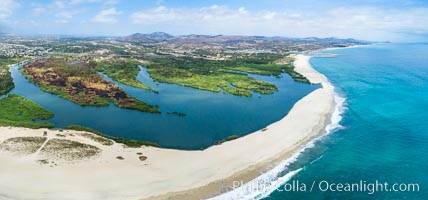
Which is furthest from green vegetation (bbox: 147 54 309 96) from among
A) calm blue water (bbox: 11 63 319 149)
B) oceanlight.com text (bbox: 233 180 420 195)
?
oceanlight.com text (bbox: 233 180 420 195)

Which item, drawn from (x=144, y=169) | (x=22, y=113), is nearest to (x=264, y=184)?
(x=144, y=169)

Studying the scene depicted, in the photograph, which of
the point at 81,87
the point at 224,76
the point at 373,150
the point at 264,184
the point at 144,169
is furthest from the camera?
the point at 224,76

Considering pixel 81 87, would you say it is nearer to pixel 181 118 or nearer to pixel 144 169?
pixel 181 118

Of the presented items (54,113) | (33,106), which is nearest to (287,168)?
(54,113)

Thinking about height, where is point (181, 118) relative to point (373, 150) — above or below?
above

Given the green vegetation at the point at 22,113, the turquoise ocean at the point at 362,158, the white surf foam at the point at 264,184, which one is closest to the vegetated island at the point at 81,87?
the green vegetation at the point at 22,113

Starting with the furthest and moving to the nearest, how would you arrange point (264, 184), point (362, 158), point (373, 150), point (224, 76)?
point (224, 76)
point (373, 150)
point (362, 158)
point (264, 184)

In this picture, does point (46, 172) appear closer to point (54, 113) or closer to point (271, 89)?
point (54, 113)
